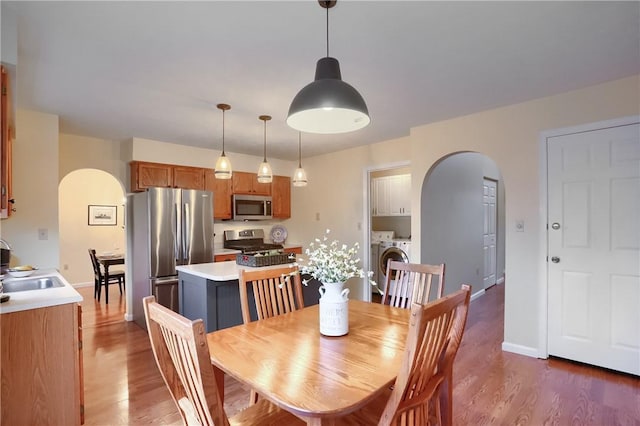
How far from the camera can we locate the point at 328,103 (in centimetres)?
130

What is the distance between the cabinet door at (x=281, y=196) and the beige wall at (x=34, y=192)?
297 centimetres

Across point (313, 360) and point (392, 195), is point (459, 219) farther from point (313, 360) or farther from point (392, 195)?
point (313, 360)

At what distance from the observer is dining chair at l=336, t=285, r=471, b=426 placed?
41.1 inches

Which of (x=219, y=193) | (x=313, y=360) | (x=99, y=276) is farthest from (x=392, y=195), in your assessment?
(x=99, y=276)

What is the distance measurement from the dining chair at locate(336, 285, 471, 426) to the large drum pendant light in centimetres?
83

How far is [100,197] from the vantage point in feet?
21.8

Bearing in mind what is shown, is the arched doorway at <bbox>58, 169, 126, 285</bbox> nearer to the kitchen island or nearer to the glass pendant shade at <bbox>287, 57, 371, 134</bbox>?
the kitchen island

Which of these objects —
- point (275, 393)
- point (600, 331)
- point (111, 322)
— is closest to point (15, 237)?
point (111, 322)

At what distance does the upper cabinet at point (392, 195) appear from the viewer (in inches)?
219

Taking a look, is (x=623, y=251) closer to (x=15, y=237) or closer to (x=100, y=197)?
(x=15, y=237)

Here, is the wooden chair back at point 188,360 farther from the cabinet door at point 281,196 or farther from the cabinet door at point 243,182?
the cabinet door at point 281,196

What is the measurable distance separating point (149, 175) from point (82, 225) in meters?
3.46

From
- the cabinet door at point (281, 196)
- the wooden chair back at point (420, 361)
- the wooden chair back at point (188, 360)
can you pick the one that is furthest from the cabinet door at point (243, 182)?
the wooden chair back at point (420, 361)

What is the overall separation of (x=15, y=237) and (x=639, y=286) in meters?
5.35
